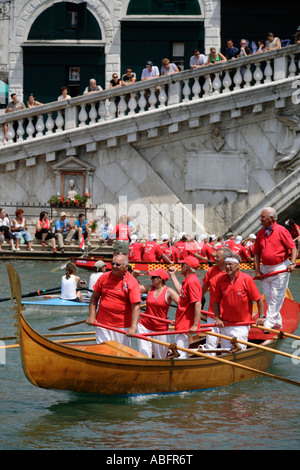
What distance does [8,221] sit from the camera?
885 inches

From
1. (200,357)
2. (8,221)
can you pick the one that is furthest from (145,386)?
(8,221)

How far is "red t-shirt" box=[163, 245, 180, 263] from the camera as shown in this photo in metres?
21.6

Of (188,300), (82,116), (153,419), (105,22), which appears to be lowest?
(153,419)

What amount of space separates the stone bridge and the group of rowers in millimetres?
10815

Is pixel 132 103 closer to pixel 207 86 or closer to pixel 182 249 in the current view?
pixel 207 86

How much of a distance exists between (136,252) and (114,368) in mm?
11290

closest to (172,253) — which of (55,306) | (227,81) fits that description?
(227,81)

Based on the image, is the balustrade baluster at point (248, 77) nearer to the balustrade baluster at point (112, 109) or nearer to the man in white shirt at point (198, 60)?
the man in white shirt at point (198, 60)

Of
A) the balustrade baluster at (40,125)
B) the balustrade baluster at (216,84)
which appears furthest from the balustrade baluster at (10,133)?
the balustrade baluster at (216,84)

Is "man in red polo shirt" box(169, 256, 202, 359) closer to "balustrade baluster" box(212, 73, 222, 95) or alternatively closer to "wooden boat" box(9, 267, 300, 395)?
"wooden boat" box(9, 267, 300, 395)

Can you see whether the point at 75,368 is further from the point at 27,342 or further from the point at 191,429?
the point at 191,429

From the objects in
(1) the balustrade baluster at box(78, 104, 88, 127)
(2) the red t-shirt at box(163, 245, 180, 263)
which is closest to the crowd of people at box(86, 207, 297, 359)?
(2) the red t-shirt at box(163, 245, 180, 263)

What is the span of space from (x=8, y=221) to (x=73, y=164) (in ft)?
7.61

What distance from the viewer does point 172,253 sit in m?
21.7
